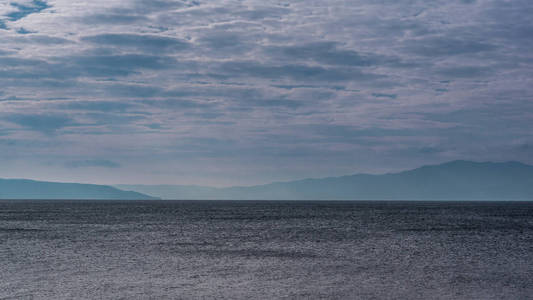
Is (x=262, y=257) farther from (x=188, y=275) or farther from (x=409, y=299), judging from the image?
(x=409, y=299)

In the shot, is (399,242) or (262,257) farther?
(399,242)

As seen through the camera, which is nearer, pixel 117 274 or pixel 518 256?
Answer: pixel 117 274

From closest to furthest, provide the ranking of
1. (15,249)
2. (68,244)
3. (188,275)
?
(188,275) → (15,249) → (68,244)

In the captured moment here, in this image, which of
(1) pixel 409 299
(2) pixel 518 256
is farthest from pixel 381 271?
(2) pixel 518 256

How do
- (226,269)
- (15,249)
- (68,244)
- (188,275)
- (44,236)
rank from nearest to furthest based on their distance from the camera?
1. (188,275)
2. (226,269)
3. (15,249)
4. (68,244)
5. (44,236)

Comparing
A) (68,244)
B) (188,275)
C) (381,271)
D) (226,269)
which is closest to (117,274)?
(188,275)

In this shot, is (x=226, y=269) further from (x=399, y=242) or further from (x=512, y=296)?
(x=399, y=242)

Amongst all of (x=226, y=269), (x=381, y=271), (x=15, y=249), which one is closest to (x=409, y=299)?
(x=381, y=271)

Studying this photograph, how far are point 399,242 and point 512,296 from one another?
27.7 m

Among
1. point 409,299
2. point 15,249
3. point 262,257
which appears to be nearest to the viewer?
point 409,299

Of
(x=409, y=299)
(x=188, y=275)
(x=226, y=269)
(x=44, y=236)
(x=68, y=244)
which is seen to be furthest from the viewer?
(x=44, y=236)

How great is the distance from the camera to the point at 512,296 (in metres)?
25.8

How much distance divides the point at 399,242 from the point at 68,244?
32.2m

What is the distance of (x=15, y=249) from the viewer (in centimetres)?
4531
